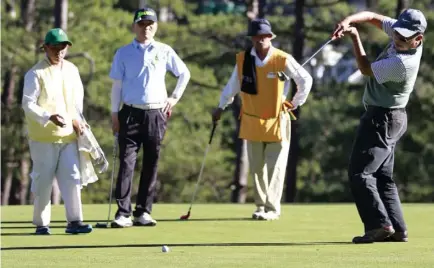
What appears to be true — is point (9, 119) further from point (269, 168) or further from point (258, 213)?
point (258, 213)

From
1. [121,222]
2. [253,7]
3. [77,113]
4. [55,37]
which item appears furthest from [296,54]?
[55,37]

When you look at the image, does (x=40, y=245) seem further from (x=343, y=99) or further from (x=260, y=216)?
(x=343, y=99)

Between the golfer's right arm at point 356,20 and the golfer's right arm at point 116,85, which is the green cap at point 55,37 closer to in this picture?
the golfer's right arm at point 116,85

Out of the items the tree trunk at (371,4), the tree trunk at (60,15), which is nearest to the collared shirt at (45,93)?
the tree trunk at (60,15)

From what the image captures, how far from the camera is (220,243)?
506 inches

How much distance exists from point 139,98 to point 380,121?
3120mm

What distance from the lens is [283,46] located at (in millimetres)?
40000

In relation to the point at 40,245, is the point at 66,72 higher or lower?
higher

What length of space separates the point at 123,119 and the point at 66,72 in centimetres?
156

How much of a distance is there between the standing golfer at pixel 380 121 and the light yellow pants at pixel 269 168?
3307 millimetres

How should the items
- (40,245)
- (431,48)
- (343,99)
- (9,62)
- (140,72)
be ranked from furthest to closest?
(343,99) → (9,62) → (431,48) → (140,72) → (40,245)

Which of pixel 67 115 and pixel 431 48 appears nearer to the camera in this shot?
pixel 67 115

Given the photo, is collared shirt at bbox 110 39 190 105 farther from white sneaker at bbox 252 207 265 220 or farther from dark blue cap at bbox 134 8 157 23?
white sneaker at bbox 252 207 265 220

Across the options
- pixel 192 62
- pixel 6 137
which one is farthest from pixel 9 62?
pixel 192 62
